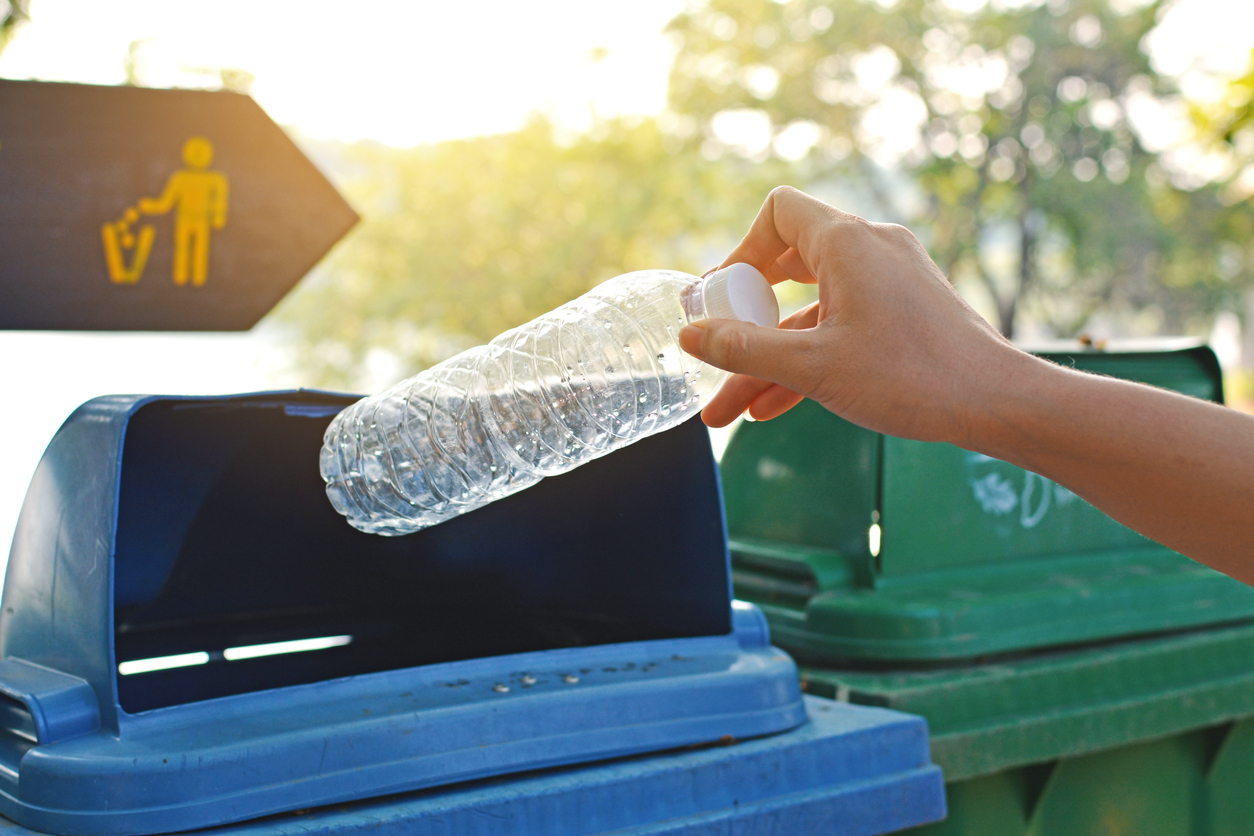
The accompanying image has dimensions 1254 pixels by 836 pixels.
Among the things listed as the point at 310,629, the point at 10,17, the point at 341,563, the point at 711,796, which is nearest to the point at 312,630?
the point at 310,629

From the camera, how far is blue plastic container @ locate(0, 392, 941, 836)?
4.88 feet

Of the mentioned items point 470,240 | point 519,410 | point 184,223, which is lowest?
point 519,410

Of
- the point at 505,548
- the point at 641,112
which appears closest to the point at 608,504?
the point at 505,548

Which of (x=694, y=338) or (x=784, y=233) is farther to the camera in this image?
(x=784, y=233)

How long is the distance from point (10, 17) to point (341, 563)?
8.05ft

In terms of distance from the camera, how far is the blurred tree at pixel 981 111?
660 inches

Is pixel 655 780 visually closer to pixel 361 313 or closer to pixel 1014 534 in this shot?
pixel 1014 534

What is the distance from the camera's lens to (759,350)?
4.07ft

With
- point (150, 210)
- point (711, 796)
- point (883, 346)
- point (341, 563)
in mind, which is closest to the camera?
point (883, 346)

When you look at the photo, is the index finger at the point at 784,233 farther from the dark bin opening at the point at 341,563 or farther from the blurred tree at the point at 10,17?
the blurred tree at the point at 10,17

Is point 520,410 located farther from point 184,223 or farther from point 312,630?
point 184,223

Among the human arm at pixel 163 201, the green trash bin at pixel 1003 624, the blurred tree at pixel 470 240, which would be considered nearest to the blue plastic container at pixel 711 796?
the green trash bin at pixel 1003 624

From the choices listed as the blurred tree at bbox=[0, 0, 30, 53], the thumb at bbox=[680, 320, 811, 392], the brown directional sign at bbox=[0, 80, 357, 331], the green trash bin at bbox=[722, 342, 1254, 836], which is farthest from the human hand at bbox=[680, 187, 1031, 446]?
the blurred tree at bbox=[0, 0, 30, 53]

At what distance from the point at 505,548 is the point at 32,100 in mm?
1445
